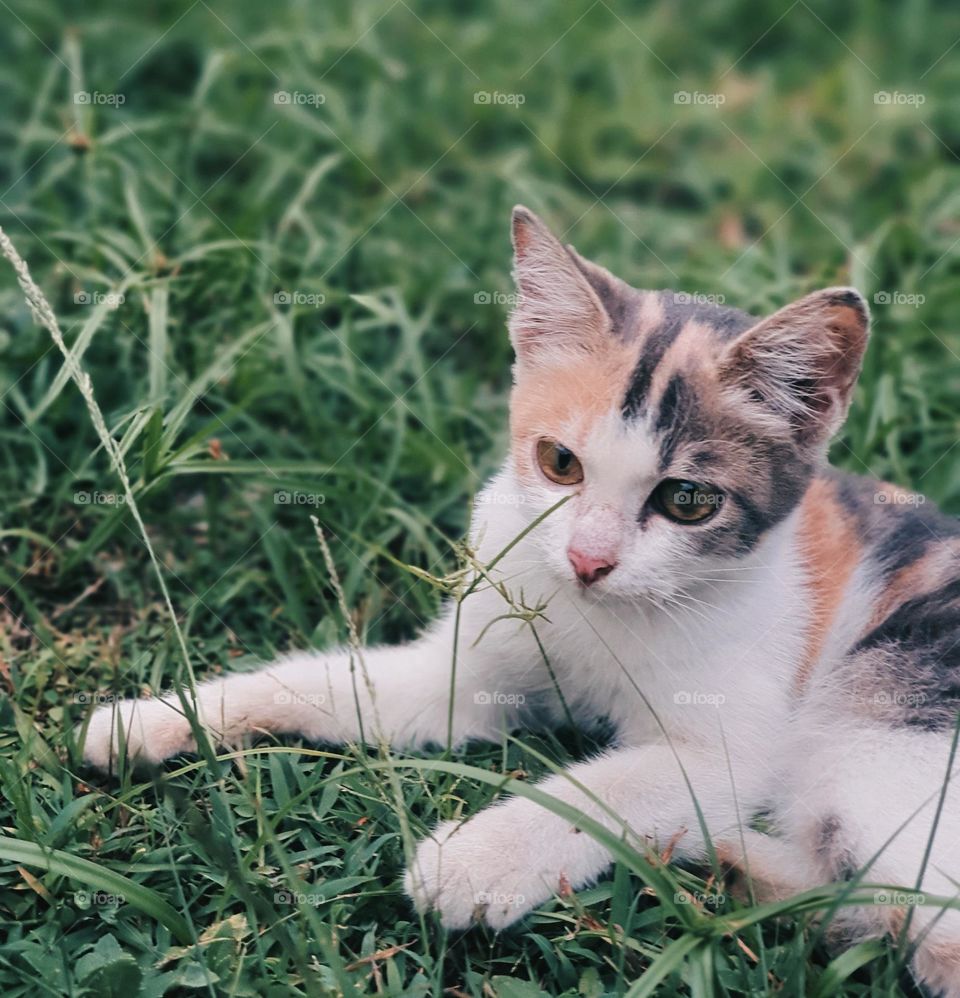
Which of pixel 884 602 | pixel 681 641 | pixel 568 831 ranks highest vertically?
pixel 884 602

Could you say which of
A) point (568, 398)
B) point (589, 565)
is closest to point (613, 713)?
point (589, 565)

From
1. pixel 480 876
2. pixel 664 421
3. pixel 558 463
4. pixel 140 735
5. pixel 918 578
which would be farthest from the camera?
pixel 918 578

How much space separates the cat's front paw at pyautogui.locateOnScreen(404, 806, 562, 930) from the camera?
2.64 meters

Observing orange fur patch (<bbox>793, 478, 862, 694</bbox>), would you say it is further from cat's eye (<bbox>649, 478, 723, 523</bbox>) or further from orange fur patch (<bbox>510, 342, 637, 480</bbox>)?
orange fur patch (<bbox>510, 342, 637, 480</bbox>)

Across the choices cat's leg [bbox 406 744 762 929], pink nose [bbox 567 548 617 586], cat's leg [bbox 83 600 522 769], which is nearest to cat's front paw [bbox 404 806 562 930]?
cat's leg [bbox 406 744 762 929]

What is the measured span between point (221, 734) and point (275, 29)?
387cm

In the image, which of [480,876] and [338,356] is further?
[338,356]

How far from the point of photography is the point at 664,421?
9.11ft

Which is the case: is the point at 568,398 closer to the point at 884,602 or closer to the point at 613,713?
the point at 613,713

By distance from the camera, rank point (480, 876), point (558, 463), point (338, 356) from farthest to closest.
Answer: point (338, 356), point (558, 463), point (480, 876)

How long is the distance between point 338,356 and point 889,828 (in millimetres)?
2507

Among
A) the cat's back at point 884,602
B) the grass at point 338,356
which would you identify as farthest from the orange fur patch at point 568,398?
the cat's back at point 884,602

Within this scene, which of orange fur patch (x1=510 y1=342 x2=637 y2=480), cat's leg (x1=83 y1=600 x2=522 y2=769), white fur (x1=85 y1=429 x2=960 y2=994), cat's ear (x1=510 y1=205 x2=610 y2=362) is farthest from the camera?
cat's leg (x1=83 y1=600 x2=522 y2=769)

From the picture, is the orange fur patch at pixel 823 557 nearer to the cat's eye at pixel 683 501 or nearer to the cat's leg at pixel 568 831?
the cat's leg at pixel 568 831
